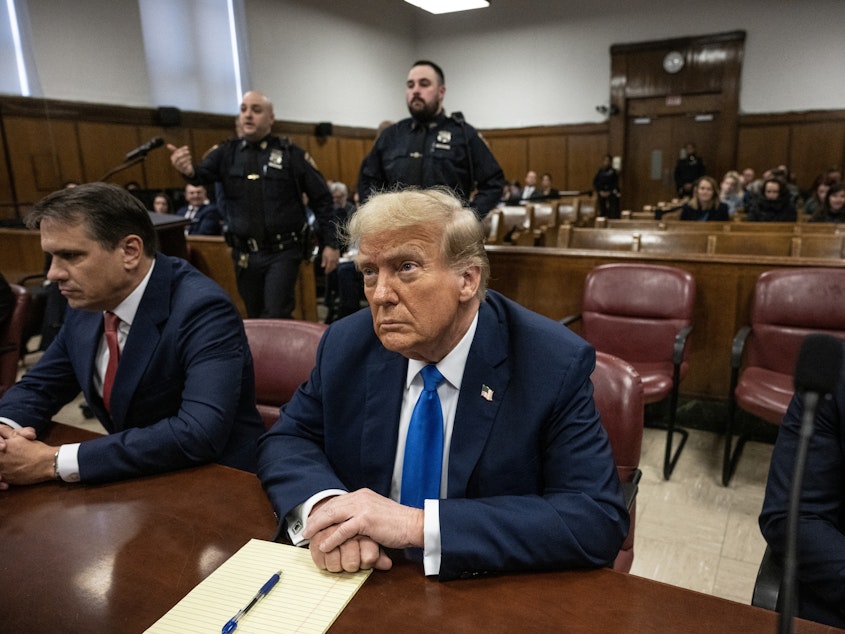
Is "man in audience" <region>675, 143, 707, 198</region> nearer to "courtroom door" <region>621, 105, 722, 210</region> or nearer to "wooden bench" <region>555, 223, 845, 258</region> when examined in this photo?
"courtroom door" <region>621, 105, 722, 210</region>

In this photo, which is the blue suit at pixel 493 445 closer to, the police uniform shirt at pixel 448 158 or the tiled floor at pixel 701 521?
the tiled floor at pixel 701 521

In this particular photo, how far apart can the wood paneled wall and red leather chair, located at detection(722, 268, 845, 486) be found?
807 centimetres

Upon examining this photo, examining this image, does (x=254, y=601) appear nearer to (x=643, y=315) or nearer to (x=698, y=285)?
(x=643, y=315)

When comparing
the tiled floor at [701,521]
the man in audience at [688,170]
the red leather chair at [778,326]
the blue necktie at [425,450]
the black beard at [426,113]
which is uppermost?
the black beard at [426,113]

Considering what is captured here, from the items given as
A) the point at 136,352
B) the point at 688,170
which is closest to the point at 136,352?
the point at 136,352

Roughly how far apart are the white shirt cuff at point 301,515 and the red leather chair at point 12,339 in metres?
2.22

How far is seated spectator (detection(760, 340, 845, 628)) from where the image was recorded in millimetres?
1063

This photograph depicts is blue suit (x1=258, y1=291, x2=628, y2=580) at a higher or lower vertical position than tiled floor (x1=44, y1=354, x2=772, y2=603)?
higher

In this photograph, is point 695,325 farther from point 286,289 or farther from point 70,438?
point 70,438

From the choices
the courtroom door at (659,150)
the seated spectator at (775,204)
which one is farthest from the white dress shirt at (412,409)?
the courtroom door at (659,150)

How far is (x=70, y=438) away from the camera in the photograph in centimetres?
148

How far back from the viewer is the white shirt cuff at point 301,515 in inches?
41.2

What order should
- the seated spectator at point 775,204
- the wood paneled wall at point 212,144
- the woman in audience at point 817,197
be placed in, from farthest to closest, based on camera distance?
the woman in audience at point 817,197
the wood paneled wall at point 212,144
the seated spectator at point 775,204

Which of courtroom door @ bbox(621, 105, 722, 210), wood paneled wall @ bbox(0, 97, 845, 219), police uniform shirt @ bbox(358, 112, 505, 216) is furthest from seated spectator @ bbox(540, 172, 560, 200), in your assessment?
police uniform shirt @ bbox(358, 112, 505, 216)
